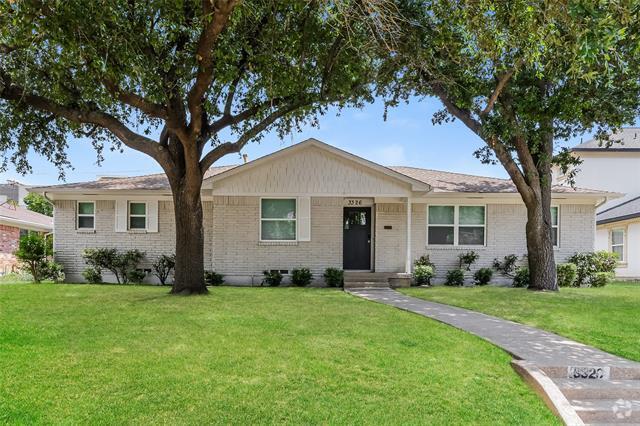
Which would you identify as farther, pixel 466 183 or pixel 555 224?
pixel 466 183

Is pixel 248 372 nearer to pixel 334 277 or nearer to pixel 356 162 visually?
pixel 334 277

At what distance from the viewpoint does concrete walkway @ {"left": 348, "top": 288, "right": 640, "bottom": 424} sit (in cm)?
470

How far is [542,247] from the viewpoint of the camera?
12.9m

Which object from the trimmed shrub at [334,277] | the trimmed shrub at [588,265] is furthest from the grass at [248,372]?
the trimmed shrub at [588,265]

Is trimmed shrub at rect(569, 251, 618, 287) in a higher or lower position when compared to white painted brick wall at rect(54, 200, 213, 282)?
lower

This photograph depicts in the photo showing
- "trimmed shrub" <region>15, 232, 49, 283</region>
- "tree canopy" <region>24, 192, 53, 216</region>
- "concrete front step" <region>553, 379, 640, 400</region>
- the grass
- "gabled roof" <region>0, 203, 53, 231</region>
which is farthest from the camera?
"tree canopy" <region>24, 192, 53, 216</region>

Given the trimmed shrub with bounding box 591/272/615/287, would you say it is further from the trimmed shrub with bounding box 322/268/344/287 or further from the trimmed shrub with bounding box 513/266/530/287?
the trimmed shrub with bounding box 322/268/344/287

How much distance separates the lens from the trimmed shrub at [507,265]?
15156 millimetres

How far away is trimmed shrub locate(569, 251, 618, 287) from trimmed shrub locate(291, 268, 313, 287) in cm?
934

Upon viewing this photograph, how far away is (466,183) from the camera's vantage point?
16531mm

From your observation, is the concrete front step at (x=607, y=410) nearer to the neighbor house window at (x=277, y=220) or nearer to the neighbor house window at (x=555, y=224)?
the neighbor house window at (x=277, y=220)

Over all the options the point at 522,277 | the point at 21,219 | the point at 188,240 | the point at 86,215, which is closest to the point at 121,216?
the point at 86,215

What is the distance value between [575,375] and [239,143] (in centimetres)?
865

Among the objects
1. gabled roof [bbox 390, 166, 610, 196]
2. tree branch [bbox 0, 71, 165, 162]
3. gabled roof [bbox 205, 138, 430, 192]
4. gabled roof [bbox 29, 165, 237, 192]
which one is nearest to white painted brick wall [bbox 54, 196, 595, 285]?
gabled roof [bbox 29, 165, 237, 192]
